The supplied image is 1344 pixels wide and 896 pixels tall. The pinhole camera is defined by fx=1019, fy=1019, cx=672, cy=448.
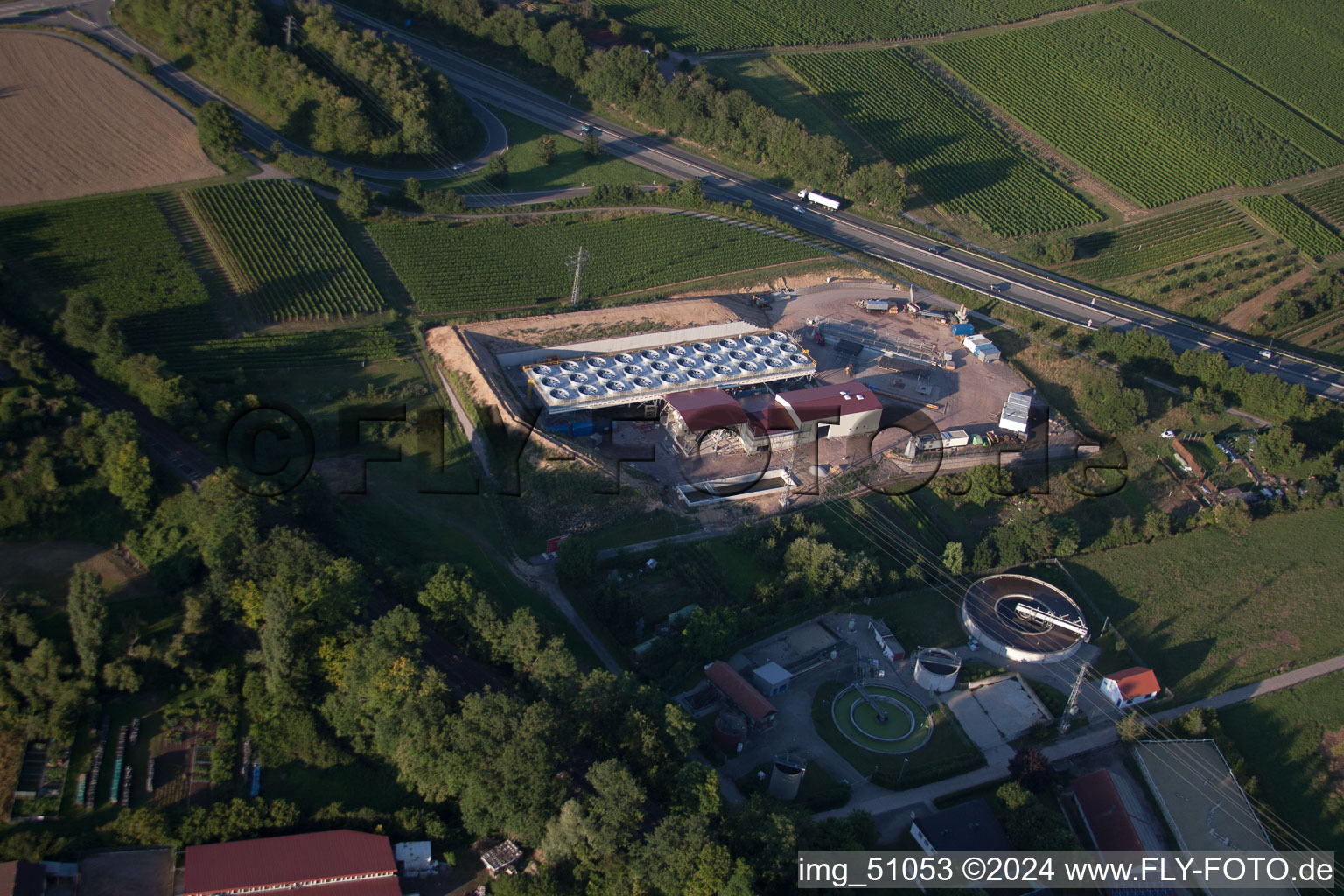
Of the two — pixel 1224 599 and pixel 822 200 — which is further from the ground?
pixel 822 200

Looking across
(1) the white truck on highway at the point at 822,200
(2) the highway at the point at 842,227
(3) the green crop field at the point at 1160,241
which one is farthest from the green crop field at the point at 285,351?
(3) the green crop field at the point at 1160,241

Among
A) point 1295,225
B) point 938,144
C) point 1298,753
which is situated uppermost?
point 938,144

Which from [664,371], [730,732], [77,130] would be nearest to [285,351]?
[664,371]

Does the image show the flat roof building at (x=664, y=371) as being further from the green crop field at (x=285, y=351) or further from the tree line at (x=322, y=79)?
the tree line at (x=322, y=79)

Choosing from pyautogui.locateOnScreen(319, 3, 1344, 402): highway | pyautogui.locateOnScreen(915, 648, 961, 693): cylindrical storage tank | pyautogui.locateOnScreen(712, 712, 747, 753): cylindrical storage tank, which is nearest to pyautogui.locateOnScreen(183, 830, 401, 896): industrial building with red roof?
pyautogui.locateOnScreen(712, 712, 747, 753): cylindrical storage tank

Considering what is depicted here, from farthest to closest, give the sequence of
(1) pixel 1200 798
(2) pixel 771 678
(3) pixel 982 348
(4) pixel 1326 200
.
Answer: (4) pixel 1326 200
(3) pixel 982 348
(2) pixel 771 678
(1) pixel 1200 798

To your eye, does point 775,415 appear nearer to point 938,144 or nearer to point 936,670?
point 936,670

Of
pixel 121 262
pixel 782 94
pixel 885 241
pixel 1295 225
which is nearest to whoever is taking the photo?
pixel 121 262
